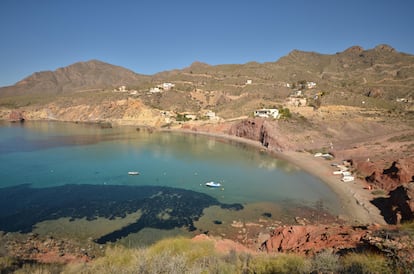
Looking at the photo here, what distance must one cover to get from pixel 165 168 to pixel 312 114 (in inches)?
1960

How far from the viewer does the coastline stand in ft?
81.7

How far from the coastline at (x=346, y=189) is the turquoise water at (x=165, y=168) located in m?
1.29

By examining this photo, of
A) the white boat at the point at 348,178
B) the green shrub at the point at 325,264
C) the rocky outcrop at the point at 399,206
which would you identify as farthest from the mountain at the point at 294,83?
the green shrub at the point at 325,264

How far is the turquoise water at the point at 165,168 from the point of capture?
33.1 metres

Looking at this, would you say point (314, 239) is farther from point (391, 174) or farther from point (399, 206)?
point (391, 174)

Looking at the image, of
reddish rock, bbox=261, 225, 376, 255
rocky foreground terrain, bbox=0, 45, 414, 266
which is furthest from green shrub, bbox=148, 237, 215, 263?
rocky foreground terrain, bbox=0, 45, 414, 266

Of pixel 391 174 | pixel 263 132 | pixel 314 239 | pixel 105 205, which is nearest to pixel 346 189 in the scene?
pixel 391 174

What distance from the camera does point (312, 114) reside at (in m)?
76.5

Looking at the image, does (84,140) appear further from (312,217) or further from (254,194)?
(312,217)

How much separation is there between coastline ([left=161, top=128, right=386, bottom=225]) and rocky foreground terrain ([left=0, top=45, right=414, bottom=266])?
2.86ft

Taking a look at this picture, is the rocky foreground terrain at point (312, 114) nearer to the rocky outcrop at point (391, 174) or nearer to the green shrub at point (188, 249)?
the rocky outcrop at point (391, 174)

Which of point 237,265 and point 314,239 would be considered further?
point 314,239

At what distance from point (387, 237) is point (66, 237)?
841 inches

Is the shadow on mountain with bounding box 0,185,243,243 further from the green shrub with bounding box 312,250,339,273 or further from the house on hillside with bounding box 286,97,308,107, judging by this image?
the house on hillside with bounding box 286,97,308,107
